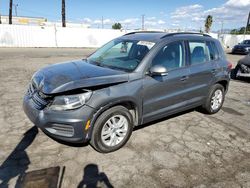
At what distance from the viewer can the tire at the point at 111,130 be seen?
313cm

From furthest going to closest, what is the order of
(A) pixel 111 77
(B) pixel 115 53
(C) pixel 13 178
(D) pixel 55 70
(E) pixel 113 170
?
(B) pixel 115 53
(D) pixel 55 70
(A) pixel 111 77
(E) pixel 113 170
(C) pixel 13 178

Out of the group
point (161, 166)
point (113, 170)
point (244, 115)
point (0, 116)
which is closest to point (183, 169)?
point (161, 166)

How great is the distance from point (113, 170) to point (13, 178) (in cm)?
126

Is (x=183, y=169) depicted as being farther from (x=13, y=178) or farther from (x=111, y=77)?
(x=13, y=178)

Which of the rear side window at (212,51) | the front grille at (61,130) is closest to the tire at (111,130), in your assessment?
the front grille at (61,130)

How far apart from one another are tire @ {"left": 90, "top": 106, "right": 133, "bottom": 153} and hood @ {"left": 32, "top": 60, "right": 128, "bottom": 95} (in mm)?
449

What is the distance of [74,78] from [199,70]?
2529 millimetres

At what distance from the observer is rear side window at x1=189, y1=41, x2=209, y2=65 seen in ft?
14.1

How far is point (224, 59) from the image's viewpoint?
512 cm

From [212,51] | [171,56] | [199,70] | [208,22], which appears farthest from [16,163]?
[208,22]

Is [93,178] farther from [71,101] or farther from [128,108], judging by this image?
[128,108]

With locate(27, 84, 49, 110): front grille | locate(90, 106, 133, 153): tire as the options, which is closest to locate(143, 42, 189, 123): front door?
locate(90, 106, 133, 153): tire

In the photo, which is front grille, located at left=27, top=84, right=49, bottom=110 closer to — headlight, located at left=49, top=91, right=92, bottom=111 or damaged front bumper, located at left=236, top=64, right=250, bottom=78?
headlight, located at left=49, top=91, right=92, bottom=111

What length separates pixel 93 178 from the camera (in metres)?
2.82
